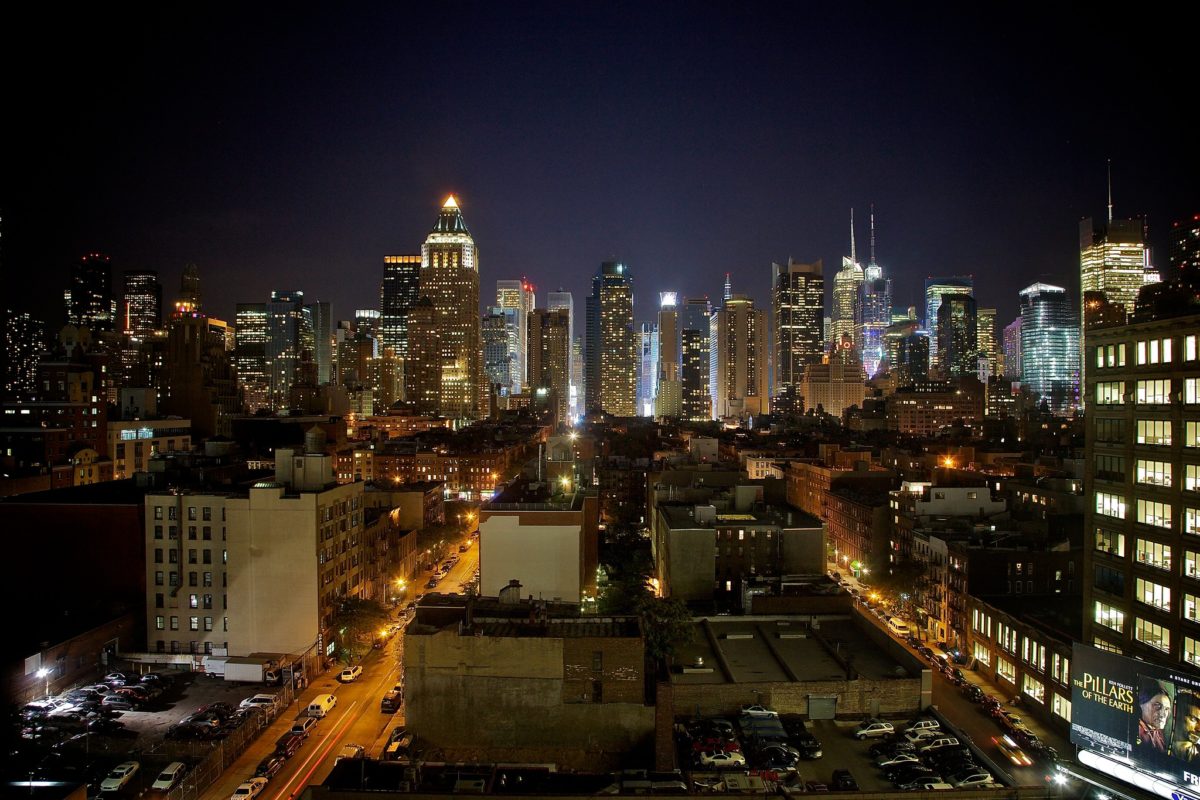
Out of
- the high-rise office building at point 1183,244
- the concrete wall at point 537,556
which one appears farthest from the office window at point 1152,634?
the high-rise office building at point 1183,244

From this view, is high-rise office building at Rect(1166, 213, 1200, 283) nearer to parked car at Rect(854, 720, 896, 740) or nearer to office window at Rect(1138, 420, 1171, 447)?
office window at Rect(1138, 420, 1171, 447)

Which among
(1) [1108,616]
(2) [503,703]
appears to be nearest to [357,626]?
(2) [503,703]

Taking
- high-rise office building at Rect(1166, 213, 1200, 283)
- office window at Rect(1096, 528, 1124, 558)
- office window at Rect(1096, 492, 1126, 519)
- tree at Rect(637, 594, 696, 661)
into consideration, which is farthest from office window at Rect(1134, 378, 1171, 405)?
high-rise office building at Rect(1166, 213, 1200, 283)

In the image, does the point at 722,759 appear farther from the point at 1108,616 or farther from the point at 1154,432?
the point at 1154,432

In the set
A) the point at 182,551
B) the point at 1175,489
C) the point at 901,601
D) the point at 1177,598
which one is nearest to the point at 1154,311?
the point at 1175,489

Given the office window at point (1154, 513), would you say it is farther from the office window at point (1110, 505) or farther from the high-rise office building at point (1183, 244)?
the high-rise office building at point (1183, 244)
